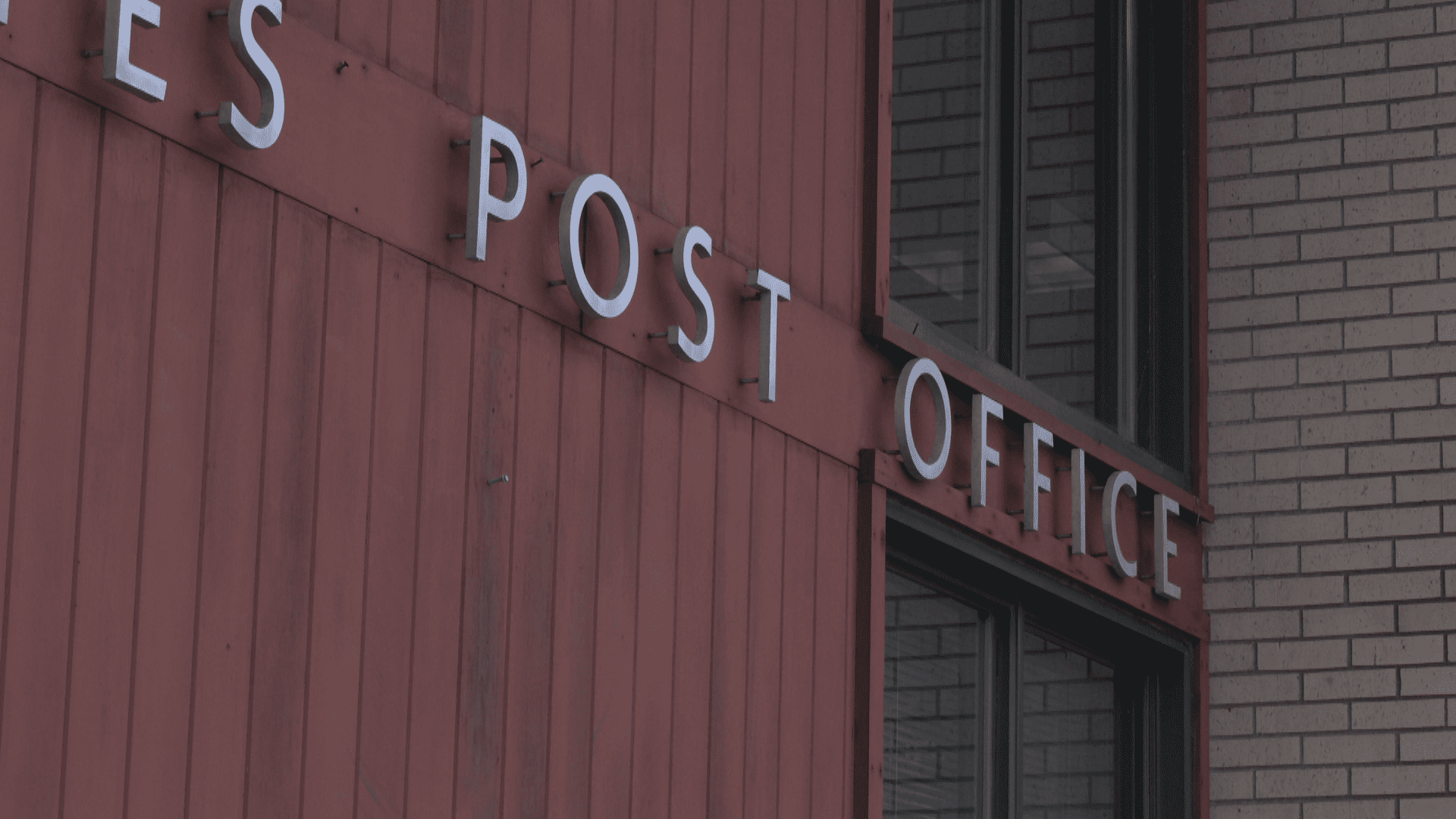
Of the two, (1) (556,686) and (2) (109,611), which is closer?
(2) (109,611)

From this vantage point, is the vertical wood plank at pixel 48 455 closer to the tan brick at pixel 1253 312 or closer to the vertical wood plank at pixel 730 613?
the vertical wood plank at pixel 730 613

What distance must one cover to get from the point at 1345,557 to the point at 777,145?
3.21 metres

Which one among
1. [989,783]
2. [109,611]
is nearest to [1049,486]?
[989,783]

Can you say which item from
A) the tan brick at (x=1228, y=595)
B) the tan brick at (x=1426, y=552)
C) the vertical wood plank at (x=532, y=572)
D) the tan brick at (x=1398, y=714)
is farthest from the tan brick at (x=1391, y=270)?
the vertical wood plank at (x=532, y=572)

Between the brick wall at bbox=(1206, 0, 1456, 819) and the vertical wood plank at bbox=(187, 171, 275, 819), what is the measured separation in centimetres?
486

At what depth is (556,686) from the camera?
13.8 ft

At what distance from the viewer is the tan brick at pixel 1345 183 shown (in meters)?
7.56

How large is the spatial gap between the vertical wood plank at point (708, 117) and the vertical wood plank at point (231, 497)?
4.94 ft

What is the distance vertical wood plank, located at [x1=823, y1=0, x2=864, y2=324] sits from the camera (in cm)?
546

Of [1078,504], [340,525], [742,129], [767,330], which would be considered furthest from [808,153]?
[340,525]

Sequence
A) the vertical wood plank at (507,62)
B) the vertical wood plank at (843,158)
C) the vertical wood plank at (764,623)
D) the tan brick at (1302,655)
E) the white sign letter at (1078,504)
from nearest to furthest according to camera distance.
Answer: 1. the vertical wood plank at (507,62)
2. the vertical wood plank at (764,623)
3. the vertical wood plank at (843,158)
4. the white sign letter at (1078,504)
5. the tan brick at (1302,655)

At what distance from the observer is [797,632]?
5.09 meters

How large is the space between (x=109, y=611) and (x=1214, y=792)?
5154 millimetres

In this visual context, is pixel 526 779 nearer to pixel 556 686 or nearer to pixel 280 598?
pixel 556 686
